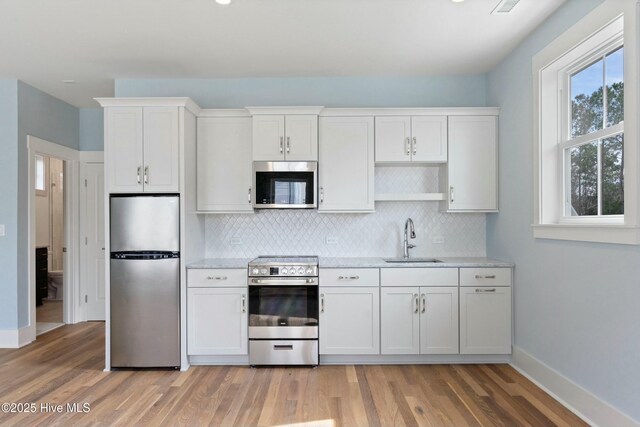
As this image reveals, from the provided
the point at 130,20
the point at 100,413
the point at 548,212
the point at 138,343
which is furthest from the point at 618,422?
the point at 130,20

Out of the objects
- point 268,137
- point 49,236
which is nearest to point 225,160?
point 268,137

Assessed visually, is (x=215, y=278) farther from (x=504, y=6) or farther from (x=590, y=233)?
(x=504, y=6)

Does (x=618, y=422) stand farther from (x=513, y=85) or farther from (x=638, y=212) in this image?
(x=513, y=85)

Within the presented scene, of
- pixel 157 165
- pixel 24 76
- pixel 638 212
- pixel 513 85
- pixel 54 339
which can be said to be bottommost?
pixel 54 339

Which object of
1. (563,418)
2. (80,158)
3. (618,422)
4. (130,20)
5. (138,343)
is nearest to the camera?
(618,422)

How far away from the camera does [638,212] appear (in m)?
2.09

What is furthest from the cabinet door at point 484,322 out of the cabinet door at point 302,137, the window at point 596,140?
the cabinet door at point 302,137

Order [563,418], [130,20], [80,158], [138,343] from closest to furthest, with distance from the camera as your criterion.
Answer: [563,418]
[130,20]
[138,343]
[80,158]

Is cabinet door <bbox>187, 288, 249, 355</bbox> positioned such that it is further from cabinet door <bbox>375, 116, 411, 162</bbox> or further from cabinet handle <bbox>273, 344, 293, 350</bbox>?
cabinet door <bbox>375, 116, 411, 162</bbox>

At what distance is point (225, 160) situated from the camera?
384 cm

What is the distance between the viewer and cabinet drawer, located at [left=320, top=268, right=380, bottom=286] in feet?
11.5

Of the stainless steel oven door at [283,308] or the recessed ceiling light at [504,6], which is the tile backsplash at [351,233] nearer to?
the stainless steel oven door at [283,308]

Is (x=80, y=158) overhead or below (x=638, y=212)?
overhead

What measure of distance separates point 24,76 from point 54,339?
275 cm
